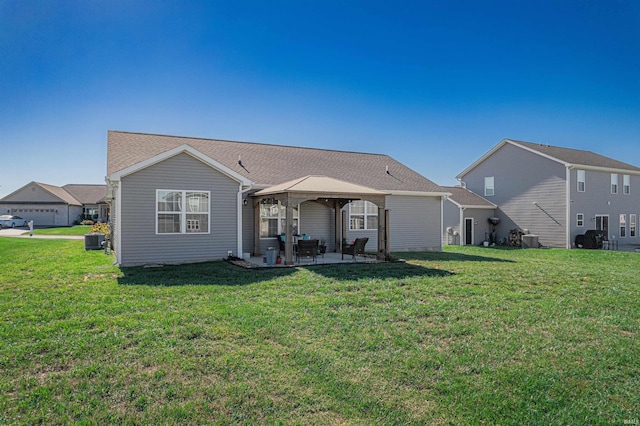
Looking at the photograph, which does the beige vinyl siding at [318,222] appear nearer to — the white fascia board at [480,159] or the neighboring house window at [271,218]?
the neighboring house window at [271,218]

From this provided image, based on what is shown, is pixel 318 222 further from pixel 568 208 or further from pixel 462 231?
pixel 568 208

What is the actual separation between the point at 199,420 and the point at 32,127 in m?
18.8

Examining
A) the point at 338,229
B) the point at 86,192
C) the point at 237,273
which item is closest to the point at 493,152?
the point at 338,229

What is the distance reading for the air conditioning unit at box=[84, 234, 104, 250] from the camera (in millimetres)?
17812

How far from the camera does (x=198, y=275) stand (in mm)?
10039

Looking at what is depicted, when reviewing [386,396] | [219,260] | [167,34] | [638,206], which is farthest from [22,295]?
[638,206]

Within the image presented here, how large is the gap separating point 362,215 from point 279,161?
460cm

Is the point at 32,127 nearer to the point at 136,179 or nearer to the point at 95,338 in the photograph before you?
the point at 136,179

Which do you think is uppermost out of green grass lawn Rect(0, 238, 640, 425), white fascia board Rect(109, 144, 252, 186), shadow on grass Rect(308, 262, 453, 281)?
white fascia board Rect(109, 144, 252, 186)

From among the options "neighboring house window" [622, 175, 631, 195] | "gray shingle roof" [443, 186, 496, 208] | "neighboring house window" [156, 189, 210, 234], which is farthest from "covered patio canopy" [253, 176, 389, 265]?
"neighboring house window" [622, 175, 631, 195]

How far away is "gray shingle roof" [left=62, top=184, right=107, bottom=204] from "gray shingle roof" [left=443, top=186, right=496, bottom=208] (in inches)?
1653

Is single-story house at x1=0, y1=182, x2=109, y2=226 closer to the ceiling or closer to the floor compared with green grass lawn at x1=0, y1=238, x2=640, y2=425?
closer to the ceiling

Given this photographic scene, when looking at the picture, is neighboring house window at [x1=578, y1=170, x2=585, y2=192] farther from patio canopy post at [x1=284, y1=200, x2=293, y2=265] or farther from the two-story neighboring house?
patio canopy post at [x1=284, y1=200, x2=293, y2=265]

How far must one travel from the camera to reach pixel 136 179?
11.9m
